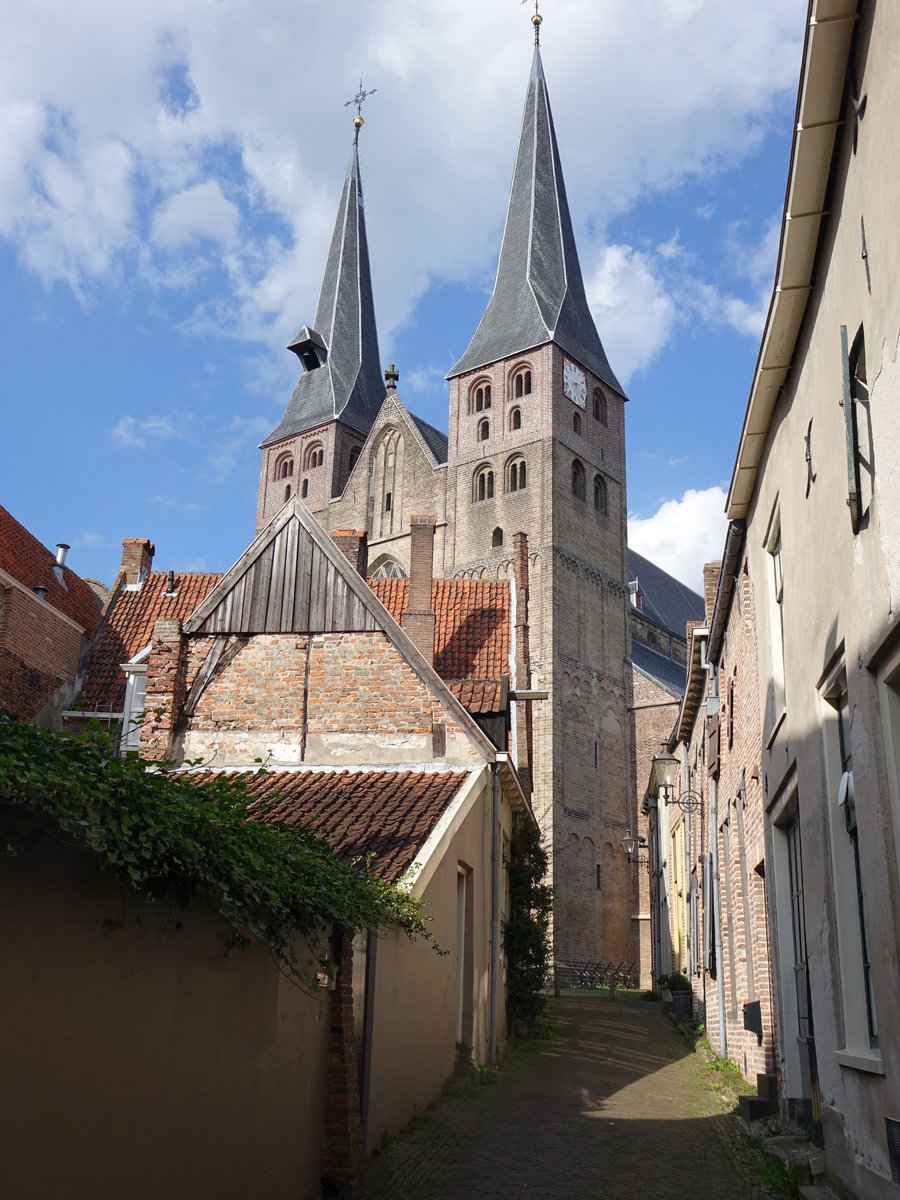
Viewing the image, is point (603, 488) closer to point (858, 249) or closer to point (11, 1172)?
point (858, 249)

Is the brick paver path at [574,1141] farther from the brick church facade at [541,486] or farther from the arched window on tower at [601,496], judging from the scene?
the arched window on tower at [601,496]

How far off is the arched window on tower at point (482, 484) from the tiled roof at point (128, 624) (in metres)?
29.4

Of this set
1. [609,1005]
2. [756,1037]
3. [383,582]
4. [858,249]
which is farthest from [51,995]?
[609,1005]

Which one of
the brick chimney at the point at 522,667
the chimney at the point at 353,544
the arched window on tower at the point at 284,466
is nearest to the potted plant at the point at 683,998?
the brick chimney at the point at 522,667

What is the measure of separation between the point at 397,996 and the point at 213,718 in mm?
6435

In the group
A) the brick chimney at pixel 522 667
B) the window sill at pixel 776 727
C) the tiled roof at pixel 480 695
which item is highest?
the brick chimney at pixel 522 667

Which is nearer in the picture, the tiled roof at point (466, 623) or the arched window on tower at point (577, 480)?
the tiled roof at point (466, 623)

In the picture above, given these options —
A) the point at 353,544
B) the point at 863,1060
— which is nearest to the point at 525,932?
the point at 353,544

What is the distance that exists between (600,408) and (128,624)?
37174 mm

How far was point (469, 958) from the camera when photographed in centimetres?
Answer: 1305

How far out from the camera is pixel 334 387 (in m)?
59.4

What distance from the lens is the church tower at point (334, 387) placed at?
57.7 meters

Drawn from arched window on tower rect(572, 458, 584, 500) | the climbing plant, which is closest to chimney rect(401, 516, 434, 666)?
the climbing plant

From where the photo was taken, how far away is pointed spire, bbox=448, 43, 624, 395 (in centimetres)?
5141
